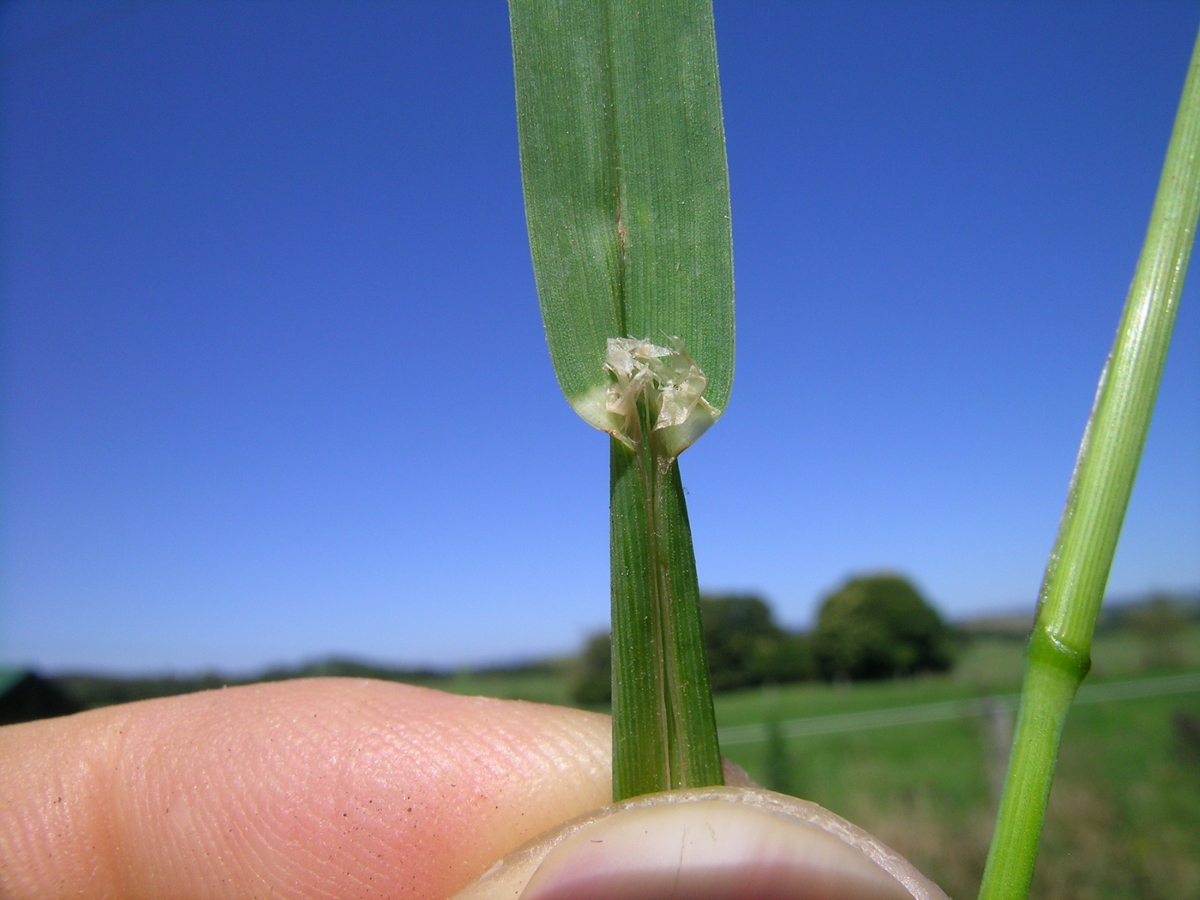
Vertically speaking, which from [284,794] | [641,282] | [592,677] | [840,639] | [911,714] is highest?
[641,282]

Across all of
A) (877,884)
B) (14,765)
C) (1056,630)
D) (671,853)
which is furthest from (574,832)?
(14,765)

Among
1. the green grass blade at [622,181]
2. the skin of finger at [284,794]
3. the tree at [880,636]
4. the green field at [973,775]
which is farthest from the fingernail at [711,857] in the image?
the tree at [880,636]

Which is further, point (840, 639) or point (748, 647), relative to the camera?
point (840, 639)

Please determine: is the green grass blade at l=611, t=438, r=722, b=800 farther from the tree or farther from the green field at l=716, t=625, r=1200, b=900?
the tree

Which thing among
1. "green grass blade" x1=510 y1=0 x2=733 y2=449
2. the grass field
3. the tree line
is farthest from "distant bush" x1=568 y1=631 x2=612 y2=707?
"green grass blade" x1=510 y1=0 x2=733 y2=449

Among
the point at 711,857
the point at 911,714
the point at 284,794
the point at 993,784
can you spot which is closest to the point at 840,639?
the point at 911,714

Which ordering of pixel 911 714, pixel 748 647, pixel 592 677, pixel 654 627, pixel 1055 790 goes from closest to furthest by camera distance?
1. pixel 654 627
2. pixel 1055 790
3. pixel 592 677
4. pixel 911 714
5. pixel 748 647

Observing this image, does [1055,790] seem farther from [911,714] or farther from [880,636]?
[880,636]
